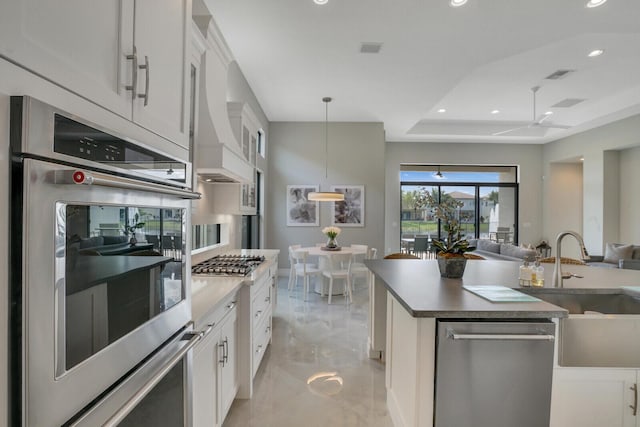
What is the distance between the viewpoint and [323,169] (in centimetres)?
718

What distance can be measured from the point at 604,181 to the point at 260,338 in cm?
811

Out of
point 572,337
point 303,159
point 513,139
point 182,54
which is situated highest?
point 513,139

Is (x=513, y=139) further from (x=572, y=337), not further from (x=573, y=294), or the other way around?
(x=572, y=337)

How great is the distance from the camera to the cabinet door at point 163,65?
105cm

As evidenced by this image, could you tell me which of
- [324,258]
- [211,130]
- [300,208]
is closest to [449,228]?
[211,130]

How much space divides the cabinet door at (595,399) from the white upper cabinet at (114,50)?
7.07 feet

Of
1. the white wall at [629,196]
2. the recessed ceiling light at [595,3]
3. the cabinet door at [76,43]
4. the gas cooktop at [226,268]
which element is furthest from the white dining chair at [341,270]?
the white wall at [629,196]

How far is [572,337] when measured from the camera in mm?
1626

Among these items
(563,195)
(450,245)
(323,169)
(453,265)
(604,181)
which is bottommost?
(453,265)

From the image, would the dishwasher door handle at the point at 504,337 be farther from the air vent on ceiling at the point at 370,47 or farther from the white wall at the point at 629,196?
the white wall at the point at 629,196

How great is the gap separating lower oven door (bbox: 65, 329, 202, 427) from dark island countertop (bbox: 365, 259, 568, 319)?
3.25 ft

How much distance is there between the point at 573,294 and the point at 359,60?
3.45 meters

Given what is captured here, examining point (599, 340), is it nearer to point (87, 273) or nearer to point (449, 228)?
point (449, 228)

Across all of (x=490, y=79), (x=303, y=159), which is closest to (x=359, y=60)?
(x=490, y=79)
